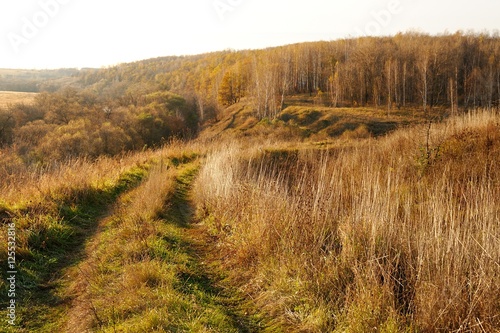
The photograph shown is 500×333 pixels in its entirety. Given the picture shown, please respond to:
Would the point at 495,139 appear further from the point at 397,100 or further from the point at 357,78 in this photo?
the point at 357,78

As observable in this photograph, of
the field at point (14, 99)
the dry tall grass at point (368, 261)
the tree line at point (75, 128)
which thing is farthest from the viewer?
the field at point (14, 99)

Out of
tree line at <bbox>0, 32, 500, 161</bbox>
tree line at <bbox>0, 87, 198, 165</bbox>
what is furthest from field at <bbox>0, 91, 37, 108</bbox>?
tree line at <bbox>0, 32, 500, 161</bbox>

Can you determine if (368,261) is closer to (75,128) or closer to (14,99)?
(75,128)

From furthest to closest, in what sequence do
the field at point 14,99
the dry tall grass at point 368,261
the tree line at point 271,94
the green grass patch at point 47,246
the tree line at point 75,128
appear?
the field at point 14,99 → the tree line at point 271,94 → the tree line at point 75,128 → the green grass patch at point 47,246 → the dry tall grass at point 368,261

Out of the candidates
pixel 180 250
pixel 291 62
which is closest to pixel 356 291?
pixel 180 250

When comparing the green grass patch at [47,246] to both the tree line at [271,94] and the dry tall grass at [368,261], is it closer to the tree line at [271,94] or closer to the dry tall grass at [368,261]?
the dry tall grass at [368,261]

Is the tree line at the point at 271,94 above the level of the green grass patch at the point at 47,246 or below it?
above

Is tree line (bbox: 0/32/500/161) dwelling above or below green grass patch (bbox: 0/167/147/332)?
above

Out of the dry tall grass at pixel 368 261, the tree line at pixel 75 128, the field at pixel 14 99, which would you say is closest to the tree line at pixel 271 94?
the tree line at pixel 75 128

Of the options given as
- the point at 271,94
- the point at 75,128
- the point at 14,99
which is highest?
the point at 14,99

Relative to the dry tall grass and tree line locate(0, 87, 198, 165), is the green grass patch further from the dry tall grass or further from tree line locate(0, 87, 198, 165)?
tree line locate(0, 87, 198, 165)

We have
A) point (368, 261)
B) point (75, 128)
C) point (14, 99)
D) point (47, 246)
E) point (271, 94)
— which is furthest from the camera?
point (271, 94)

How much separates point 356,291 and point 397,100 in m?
63.9

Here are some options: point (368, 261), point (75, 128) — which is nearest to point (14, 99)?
point (75, 128)
